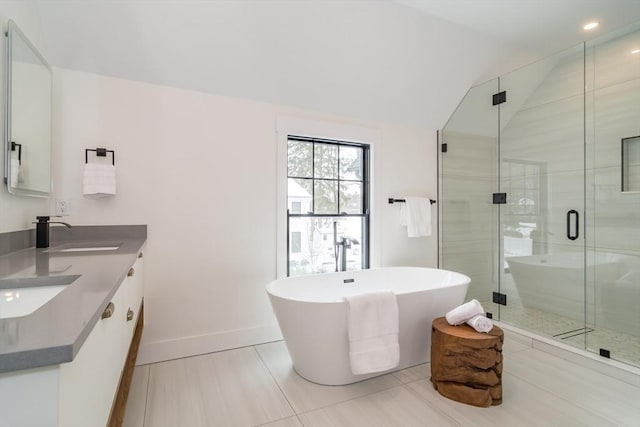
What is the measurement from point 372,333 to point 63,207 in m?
2.26

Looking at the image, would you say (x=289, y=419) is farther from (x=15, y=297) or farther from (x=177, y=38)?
(x=177, y=38)

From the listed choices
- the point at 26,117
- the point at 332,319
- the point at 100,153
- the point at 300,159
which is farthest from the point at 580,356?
the point at 26,117

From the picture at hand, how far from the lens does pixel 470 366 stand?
1.86 metres

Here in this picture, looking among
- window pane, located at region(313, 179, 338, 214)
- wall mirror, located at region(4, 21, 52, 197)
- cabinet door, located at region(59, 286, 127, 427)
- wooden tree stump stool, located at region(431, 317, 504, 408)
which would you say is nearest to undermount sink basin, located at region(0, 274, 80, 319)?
cabinet door, located at region(59, 286, 127, 427)

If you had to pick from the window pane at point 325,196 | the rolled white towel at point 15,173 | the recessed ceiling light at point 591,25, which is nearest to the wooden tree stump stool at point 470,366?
the window pane at point 325,196

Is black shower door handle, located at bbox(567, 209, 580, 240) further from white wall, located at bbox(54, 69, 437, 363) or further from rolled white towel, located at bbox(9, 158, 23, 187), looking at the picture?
rolled white towel, located at bbox(9, 158, 23, 187)

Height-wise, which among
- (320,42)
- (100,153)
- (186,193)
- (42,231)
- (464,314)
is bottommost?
(464,314)

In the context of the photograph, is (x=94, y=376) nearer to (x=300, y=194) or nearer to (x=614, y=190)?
(x=300, y=194)

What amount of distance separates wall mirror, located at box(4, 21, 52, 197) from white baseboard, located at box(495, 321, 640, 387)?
12.5 ft

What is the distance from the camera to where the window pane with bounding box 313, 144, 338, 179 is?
3078 millimetres

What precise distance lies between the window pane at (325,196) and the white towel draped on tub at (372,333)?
127cm

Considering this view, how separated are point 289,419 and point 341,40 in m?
2.69

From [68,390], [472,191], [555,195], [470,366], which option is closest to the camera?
[68,390]

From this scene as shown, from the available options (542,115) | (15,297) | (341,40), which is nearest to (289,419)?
(15,297)
